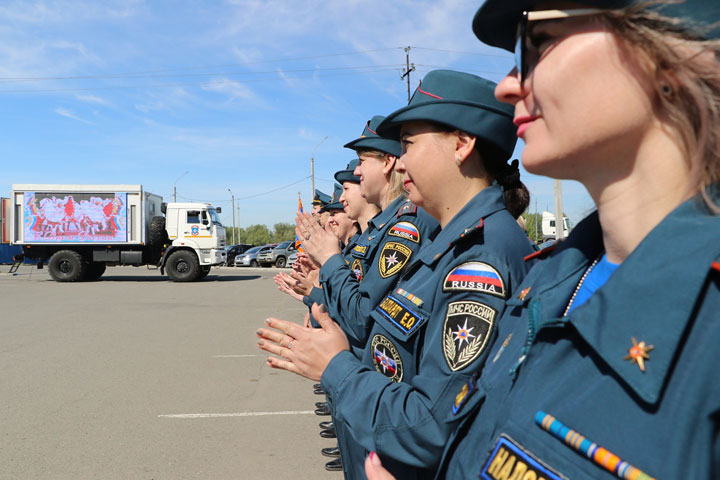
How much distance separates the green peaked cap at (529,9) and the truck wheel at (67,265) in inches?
868

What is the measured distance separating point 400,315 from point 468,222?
356 mm

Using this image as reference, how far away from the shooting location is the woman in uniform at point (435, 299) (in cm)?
129

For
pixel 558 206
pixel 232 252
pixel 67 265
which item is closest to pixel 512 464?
pixel 558 206

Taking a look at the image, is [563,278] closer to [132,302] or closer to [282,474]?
[282,474]

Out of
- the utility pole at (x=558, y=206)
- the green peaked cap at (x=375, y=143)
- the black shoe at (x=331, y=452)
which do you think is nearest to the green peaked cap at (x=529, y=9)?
the green peaked cap at (x=375, y=143)

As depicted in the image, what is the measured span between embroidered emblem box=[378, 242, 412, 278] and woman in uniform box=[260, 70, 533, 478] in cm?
33

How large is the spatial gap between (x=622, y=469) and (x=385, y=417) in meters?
0.68

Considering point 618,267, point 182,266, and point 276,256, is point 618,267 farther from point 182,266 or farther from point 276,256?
point 276,256

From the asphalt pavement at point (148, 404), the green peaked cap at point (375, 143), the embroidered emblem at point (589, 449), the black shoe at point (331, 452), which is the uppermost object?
the green peaked cap at point (375, 143)

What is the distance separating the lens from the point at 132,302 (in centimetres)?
1372

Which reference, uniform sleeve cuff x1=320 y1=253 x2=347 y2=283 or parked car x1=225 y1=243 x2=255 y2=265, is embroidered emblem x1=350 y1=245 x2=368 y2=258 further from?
parked car x1=225 y1=243 x2=255 y2=265

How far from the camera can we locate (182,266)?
20734 mm

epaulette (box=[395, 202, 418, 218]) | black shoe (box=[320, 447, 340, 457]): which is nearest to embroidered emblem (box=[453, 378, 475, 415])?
epaulette (box=[395, 202, 418, 218])

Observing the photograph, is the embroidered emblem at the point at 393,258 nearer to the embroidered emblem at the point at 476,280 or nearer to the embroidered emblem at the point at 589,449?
the embroidered emblem at the point at 476,280
